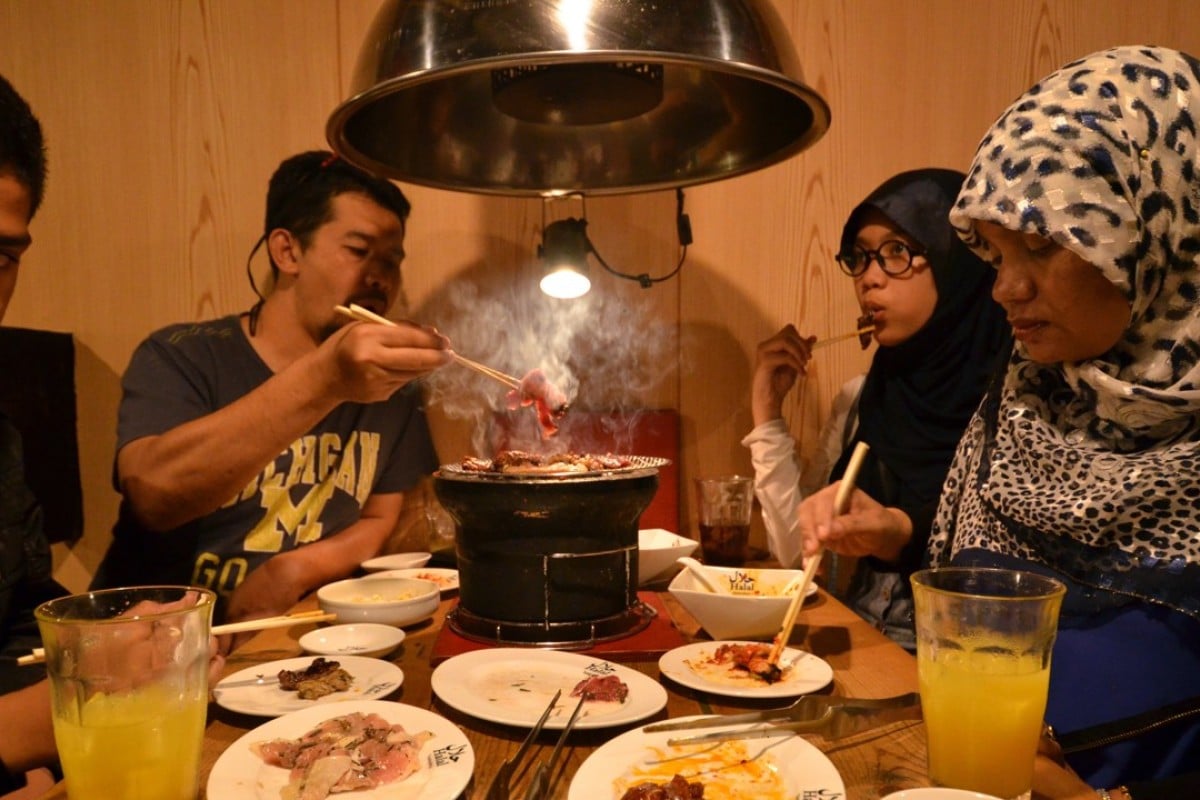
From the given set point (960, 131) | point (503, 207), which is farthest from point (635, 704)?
point (960, 131)

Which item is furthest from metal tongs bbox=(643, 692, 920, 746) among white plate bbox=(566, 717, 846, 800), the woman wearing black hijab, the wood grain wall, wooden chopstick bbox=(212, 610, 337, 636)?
the wood grain wall

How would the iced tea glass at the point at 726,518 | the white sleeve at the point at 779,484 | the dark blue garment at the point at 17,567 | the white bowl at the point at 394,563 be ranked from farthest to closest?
1. the white sleeve at the point at 779,484
2. the iced tea glass at the point at 726,518
3. the white bowl at the point at 394,563
4. the dark blue garment at the point at 17,567

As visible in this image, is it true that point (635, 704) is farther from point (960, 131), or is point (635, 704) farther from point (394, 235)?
point (960, 131)

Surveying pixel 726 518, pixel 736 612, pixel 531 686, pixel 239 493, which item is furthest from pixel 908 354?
pixel 239 493

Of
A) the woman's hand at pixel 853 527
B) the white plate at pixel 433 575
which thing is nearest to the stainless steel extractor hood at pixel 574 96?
the woman's hand at pixel 853 527

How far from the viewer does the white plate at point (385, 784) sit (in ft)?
3.08

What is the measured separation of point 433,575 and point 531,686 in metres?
0.85

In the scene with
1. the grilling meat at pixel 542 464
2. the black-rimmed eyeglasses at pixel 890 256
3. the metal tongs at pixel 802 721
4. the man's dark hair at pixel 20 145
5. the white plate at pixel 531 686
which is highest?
the man's dark hair at pixel 20 145

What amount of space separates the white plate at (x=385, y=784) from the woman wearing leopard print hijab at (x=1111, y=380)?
806 millimetres

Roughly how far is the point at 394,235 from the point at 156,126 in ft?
3.57

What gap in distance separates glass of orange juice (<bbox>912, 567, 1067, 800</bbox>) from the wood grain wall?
1.98 m

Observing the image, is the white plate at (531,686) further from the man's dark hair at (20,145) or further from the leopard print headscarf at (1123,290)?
the man's dark hair at (20,145)

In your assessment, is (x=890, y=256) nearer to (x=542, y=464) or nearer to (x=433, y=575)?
(x=542, y=464)

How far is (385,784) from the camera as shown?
0.96m
